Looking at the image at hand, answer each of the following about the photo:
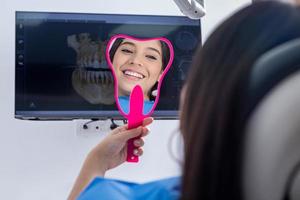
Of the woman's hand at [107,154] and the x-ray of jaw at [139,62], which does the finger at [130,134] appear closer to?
the woman's hand at [107,154]

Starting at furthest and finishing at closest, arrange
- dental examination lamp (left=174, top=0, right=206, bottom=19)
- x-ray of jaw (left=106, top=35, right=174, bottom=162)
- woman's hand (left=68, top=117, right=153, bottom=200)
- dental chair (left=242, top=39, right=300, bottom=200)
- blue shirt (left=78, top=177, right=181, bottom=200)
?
x-ray of jaw (left=106, top=35, right=174, bottom=162) → dental examination lamp (left=174, top=0, right=206, bottom=19) → woman's hand (left=68, top=117, right=153, bottom=200) → blue shirt (left=78, top=177, right=181, bottom=200) → dental chair (left=242, top=39, right=300, bottom=200)

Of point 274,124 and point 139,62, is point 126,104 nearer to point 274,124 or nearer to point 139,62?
point 139,62

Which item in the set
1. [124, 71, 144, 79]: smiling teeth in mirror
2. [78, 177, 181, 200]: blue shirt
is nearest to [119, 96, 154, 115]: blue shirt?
[124, 71, 144, 79]: smiling teeth in mirror

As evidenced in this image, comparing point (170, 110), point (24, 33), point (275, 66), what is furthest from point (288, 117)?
point (24, 33)

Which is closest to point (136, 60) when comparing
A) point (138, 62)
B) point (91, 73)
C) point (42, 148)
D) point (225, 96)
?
point (138, 62)

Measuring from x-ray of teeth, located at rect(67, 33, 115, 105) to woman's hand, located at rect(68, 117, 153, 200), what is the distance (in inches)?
29.8

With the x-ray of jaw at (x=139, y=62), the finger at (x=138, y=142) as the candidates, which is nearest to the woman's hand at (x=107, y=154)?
the finger at (x=138, y=142)

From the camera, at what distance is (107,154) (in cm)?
105

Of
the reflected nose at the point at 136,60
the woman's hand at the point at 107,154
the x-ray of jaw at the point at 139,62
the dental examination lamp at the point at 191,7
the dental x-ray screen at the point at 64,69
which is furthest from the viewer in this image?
the dental x-ray screen at the point at 64,69

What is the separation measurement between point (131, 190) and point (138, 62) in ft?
Result: 2.83

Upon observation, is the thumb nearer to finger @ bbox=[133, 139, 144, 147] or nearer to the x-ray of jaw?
finger @ bbox=[133, 139, 144, 147]

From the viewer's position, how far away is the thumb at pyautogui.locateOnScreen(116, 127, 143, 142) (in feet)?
3.35

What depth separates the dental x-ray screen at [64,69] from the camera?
1.79 metres

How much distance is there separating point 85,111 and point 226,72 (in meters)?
1.27
